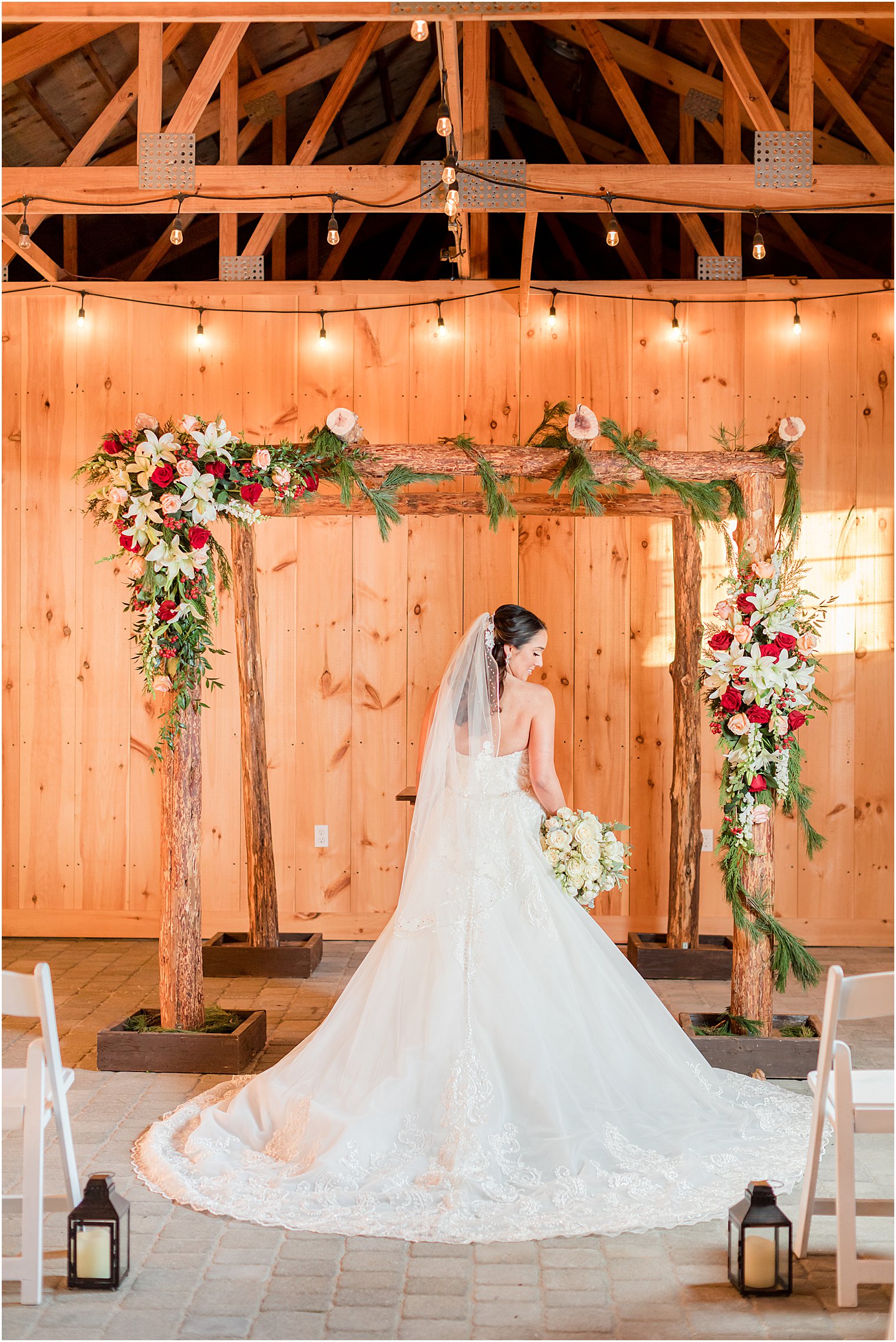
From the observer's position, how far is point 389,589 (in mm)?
7258

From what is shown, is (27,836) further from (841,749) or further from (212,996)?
(841,749)

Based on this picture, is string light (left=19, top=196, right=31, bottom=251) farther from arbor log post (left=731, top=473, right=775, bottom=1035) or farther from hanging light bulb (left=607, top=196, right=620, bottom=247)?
arbor log post (left=731, top=473, right=775, bottom=1035)

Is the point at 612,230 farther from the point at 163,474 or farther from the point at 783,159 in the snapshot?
the point at 163,474

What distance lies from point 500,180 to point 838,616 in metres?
3.49

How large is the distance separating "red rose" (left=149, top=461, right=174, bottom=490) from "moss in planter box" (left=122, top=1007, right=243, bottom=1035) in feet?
7.66

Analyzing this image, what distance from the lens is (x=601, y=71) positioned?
6656 millimetres

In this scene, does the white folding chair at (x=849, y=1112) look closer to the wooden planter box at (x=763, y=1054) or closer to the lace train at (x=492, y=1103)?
the lace train at (x=492, y=1103)

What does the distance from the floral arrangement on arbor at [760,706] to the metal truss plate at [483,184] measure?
7.23ft

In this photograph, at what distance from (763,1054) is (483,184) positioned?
426cm

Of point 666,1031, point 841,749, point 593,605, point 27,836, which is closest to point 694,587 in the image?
point 593,605


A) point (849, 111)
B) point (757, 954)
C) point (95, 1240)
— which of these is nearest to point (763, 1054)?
point (757, 954)

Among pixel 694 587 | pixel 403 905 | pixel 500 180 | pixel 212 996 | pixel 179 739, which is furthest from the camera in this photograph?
pixel 694 587

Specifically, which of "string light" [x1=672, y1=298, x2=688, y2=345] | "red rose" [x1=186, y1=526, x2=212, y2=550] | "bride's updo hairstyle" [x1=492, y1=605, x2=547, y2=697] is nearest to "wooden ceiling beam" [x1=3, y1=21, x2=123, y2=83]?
"red rose" [x1=186, y1=526, x2=212, y2=550]

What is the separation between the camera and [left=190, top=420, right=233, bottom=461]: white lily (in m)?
4.66
